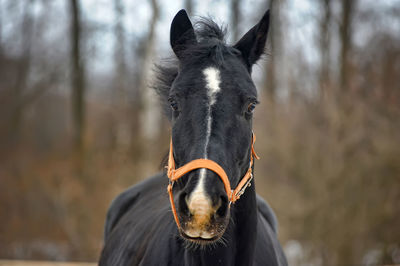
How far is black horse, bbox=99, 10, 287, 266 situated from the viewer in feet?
6.15

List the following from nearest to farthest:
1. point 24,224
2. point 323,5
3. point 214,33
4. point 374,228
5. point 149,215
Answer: point 214,33
point 149,215
point 374,228
point 24,224
point 323,5

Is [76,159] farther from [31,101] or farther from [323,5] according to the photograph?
[323,5]

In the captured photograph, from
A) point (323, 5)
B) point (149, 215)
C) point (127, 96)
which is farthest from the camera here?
point (127, 96)

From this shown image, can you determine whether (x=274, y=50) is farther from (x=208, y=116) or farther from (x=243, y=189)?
(x=208, y=116)

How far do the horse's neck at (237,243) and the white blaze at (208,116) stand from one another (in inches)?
21.1

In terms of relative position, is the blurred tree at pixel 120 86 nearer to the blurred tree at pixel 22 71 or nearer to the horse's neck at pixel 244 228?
the blurred tree at pixel 22 71

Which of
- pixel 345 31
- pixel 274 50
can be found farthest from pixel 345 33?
pixel 274 50

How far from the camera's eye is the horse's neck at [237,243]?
2268 mm

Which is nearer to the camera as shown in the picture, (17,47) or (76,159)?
(76,159)

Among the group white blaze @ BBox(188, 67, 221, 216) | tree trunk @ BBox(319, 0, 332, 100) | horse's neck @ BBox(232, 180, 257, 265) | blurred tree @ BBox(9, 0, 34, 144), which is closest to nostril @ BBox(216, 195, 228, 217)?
white blaze @ BBox(188, 67, 221, 216)

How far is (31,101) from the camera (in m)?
14.6

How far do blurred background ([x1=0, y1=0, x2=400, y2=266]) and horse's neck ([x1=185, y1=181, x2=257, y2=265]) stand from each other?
11.9ft

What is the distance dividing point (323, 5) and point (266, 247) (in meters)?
10.8

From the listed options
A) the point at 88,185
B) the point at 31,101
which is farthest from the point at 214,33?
the point at 31,101
